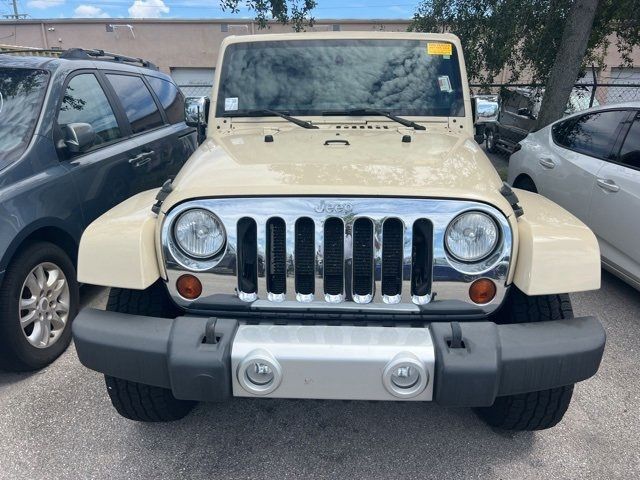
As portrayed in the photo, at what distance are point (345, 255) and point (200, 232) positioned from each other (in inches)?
23.4

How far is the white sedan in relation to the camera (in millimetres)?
3588

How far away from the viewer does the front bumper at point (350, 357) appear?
5.78 ft

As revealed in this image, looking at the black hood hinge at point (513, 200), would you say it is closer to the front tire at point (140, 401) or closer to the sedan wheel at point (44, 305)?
the front tire at point (140, 401)

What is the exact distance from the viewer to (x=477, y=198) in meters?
1.92

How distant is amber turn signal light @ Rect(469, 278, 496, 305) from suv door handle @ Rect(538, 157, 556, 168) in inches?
122

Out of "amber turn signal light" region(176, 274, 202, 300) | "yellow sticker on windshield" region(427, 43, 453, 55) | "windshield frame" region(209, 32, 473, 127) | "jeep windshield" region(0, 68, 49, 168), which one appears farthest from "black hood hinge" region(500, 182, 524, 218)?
"jeep windshield" region(0, 68, 49, 168)

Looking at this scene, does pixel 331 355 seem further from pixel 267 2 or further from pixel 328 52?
pixel 267 2

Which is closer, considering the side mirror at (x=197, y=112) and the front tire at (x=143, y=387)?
the front tire at (x=143, y=387)

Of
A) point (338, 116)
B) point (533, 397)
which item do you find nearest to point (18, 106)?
point (338, 116)

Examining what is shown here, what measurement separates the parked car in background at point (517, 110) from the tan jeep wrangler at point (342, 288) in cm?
736

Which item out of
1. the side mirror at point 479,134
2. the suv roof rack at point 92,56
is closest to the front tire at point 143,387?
the side mirror at point 479,134

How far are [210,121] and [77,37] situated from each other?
2538 centimetres

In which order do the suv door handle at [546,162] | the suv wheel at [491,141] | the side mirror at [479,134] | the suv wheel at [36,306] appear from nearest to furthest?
the suv wheel at [36,306], the side mirror at [479,134], the suv door handle at [546,162], the suv wheel at [491,141]

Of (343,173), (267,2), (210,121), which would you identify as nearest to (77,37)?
(267,2)
